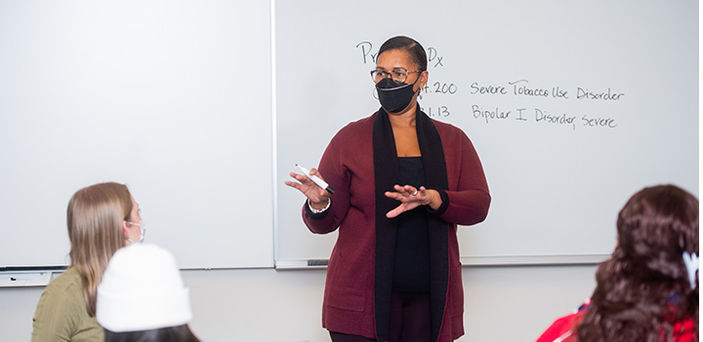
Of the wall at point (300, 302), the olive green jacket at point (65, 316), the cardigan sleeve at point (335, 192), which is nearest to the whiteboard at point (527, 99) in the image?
the wall at point (300, 302)

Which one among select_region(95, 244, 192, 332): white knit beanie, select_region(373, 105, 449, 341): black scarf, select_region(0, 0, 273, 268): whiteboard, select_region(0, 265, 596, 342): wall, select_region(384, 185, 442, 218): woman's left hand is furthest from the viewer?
select_region(0, 265, 596, 342): wall

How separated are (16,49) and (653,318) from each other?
7.96 ft

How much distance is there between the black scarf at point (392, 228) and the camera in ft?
6.08

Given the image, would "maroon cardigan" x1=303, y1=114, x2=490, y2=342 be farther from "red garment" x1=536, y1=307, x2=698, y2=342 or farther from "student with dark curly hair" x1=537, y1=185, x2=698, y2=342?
"student with dark curly hair" x1=537, y1=185, x2=698, y2=342

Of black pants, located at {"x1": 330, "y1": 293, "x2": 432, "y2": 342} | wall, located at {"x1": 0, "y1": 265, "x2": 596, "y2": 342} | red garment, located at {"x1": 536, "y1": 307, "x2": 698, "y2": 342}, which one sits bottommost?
wall, located at {"x1": 0, "y1": 265, "x2": 596, "y2": 342}

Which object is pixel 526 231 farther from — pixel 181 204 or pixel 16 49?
pixel 16 49

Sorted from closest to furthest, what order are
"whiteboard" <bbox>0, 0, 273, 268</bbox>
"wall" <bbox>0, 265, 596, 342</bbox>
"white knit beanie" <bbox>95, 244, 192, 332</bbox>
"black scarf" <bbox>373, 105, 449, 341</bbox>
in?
"white knit beanie" <bbox>95, 244, 192, 332</bbox> → "black scarf" <bbox>373, 105, 449, 341</bbox> → "whiteboard" <bbox>0, 0, 273, 268</bbox> → "wall" <bbox>0, 265, 596, 342</bbox>

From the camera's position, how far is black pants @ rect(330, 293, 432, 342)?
1.89 m

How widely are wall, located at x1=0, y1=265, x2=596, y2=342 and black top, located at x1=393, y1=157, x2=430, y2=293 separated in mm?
888

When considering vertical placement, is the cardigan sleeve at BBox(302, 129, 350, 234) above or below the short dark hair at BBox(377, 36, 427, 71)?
below

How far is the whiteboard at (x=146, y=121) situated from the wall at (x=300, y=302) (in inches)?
4.6

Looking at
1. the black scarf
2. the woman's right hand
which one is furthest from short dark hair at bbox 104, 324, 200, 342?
the black scarf

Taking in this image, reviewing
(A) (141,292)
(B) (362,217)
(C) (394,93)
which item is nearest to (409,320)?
(B) (362,217)

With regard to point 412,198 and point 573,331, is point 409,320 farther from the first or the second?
point 573,331
